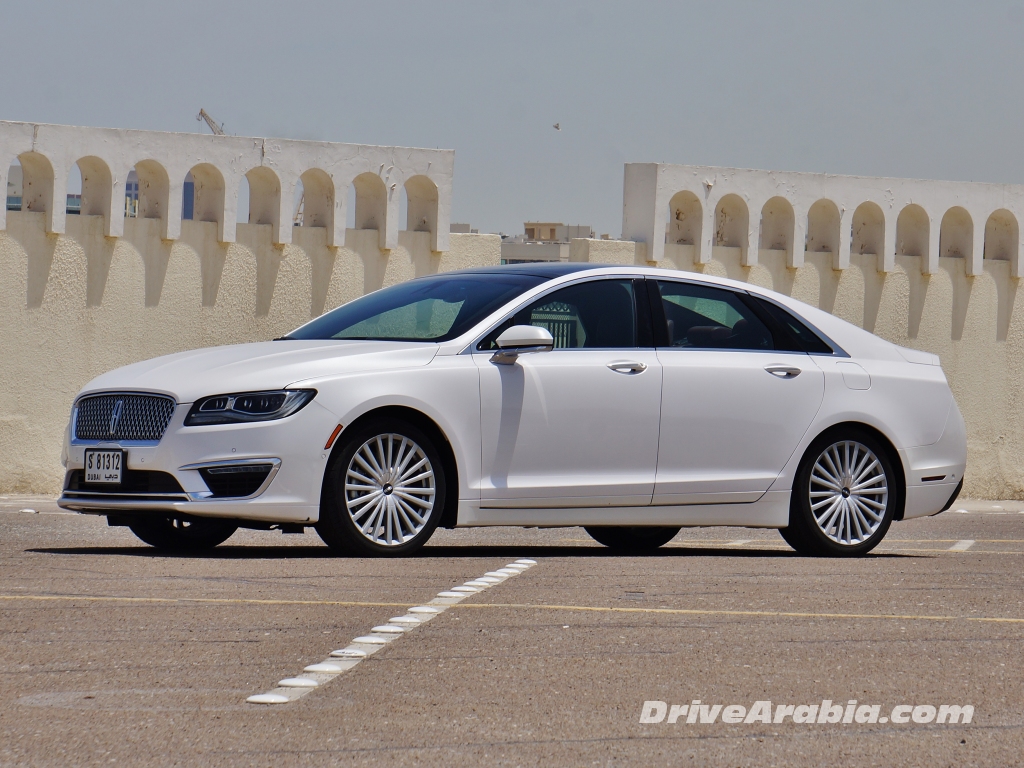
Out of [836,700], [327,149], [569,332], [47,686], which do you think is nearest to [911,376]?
[569,332]

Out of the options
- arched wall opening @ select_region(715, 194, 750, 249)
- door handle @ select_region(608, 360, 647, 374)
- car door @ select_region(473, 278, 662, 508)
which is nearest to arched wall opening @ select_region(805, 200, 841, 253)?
arched wall opening @ select_region(715, 194, 750, 249)

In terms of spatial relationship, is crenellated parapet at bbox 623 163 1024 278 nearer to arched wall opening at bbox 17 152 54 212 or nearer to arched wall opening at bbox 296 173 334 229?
arched wall opening at bbox 296 173 334 229

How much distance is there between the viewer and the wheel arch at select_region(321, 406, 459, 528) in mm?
8430

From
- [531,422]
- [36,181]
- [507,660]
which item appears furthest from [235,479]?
[36,181]

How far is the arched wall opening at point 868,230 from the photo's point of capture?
2131 cm

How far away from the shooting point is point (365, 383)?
8.30m

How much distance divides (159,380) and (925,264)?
49.0ft

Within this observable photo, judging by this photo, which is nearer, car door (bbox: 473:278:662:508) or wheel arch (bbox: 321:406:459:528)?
wheel arch (bbox: 321:406:459:528)

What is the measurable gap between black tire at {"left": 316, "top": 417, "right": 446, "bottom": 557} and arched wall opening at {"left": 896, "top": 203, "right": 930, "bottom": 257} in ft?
46.9

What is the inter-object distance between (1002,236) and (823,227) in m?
2.64

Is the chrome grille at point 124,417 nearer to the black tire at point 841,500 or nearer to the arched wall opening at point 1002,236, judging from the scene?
the black tire at point 841,500

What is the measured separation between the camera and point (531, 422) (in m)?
8.80

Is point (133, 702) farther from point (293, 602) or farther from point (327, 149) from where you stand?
point (327, 149)

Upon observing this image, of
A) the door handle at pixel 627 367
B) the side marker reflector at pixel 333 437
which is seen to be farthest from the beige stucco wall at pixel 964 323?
the side marker reflector at pixel 333 437
